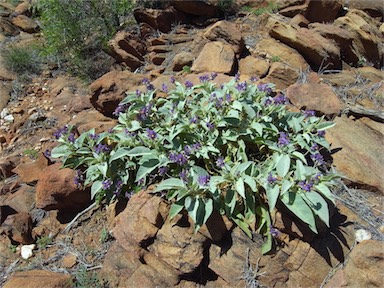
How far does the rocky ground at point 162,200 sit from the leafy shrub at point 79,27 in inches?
12.4

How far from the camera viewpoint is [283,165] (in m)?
2.71

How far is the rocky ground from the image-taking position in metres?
2.77

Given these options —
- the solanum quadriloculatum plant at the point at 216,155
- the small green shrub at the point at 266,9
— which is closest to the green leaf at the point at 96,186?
the solanum quadriloculatum plant at the point at 216,155

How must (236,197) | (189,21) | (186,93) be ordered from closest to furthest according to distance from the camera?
(236,197) → (186,93) → (189,21)

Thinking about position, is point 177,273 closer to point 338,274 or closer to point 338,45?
point 338,274

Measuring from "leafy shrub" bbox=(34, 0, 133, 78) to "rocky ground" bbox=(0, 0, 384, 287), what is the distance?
12.4 inches

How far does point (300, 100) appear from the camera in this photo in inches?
153

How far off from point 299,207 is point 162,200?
109 cm

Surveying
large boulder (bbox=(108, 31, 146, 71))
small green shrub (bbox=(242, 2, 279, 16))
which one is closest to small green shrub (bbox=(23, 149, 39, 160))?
large boulder (bbox=(108, 31, 146, 71))

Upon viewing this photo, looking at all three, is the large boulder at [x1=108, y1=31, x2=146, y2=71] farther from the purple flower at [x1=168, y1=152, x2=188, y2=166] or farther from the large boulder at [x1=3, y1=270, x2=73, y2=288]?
the large boulder at [x1=3, y1=270, x2=73, y2=288]

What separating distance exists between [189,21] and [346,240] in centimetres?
449

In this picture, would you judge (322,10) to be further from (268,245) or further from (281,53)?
(268,245)

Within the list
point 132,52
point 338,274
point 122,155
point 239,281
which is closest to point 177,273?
point 239,281

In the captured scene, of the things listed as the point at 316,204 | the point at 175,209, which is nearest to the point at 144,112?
the point at 175,209
